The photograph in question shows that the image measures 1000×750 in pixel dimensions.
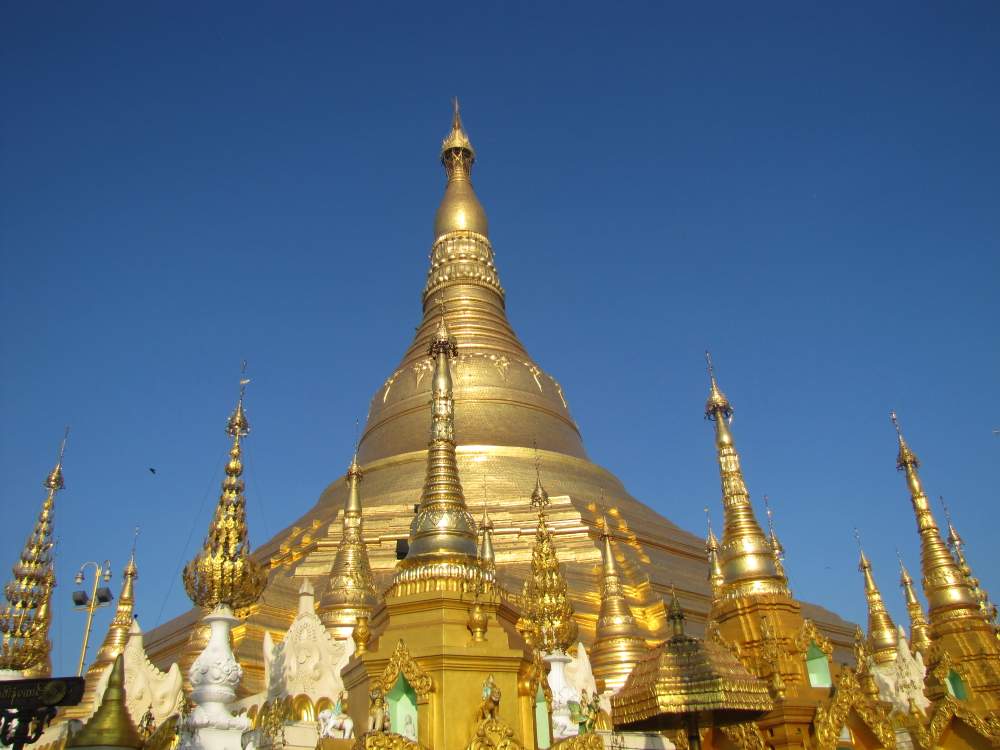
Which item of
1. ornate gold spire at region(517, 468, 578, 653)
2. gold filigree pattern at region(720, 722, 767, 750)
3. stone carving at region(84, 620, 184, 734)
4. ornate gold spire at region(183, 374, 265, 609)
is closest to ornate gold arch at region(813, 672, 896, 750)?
gold filigree pattern at region(720, 722, 767, 750)

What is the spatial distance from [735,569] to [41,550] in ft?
38.1

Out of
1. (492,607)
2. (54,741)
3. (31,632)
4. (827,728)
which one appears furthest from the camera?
(31,632)

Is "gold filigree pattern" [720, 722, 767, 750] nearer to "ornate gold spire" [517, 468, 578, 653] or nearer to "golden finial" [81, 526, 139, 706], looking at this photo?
"ornate gold spire" [517, 468, 578, 653]

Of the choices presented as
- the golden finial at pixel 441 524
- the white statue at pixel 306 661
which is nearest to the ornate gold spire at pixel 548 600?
the golden finial at pixel 441 524

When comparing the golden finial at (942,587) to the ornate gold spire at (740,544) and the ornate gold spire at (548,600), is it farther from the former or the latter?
the ornate gold spire at (548,600)

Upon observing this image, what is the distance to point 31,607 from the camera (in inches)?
531

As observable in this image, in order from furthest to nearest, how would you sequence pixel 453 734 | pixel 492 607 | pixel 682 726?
pixel 682 726 < pixel 492 607 < pixel 453 734

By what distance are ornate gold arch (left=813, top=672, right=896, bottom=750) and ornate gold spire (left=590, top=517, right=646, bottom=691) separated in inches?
188

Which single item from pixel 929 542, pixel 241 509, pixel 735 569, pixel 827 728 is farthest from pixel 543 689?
pixel 929 542

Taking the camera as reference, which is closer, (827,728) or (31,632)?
(827,728)

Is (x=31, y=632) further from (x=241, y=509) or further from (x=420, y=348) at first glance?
(x=420, y=348)

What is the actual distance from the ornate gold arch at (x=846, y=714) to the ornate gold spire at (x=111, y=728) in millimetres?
7830

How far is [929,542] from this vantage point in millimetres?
15250

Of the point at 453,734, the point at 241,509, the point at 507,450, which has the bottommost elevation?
the point at 453,734
